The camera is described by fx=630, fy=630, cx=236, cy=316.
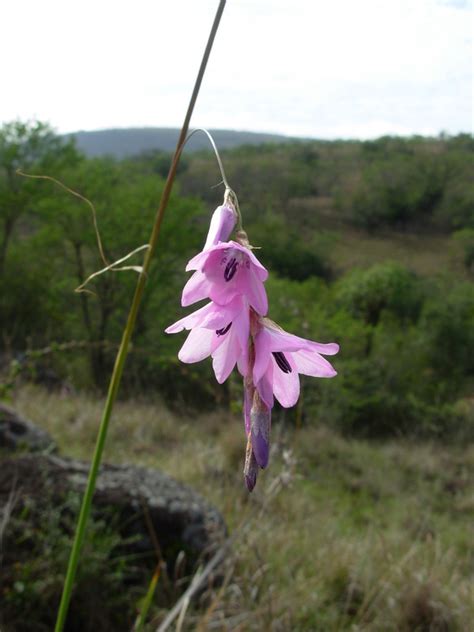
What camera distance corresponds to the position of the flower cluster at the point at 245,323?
2.89 feet

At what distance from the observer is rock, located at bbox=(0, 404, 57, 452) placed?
5895 millimetres

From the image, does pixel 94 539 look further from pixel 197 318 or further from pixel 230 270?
pixel 230 270

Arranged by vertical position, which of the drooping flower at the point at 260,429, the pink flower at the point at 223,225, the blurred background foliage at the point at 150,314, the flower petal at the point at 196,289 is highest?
the pink flower at the point at 223,225

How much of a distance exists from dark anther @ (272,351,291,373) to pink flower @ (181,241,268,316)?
0.33 ft

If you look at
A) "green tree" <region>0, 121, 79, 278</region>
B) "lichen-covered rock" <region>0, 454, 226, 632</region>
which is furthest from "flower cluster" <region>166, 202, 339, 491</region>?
"green tree" <region>0, 121, 79, 278</region>

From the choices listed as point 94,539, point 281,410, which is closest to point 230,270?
point 94,539

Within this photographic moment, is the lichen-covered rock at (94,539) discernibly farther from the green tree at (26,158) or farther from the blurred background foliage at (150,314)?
the green tree at (26,158)

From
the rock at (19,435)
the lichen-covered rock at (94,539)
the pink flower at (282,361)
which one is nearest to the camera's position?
the pink flower at (282,361)

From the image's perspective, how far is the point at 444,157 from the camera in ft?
212

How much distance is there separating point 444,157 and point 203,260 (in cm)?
6908

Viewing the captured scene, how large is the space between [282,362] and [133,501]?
11.7 ft

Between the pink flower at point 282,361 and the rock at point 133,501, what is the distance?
3192 mm

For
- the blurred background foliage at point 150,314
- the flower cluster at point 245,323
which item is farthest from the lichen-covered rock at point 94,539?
the blurred background foliage at point 150,314

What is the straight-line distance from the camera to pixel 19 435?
20.3ft
